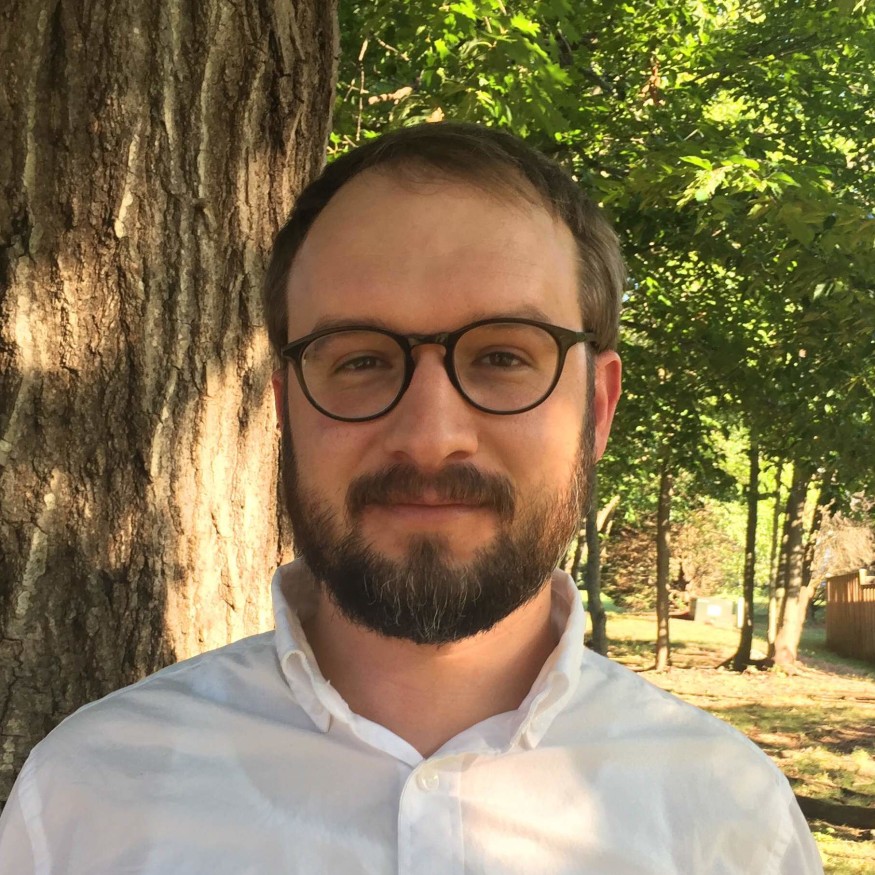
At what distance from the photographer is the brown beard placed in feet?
4.74

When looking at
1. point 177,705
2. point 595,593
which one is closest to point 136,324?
point 177,705

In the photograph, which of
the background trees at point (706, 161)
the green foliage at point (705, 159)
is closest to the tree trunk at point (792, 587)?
the background trees at point (706, 161)

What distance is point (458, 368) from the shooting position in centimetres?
150

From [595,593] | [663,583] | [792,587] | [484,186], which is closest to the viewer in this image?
[484,186]

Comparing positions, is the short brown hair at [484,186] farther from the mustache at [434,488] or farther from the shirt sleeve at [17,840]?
the shirt sleeve at [17,840]

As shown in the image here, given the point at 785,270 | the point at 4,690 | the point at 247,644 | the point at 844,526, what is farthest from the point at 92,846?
the point at 844,526

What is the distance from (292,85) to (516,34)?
2566 millimetres

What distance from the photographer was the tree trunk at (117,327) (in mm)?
2078

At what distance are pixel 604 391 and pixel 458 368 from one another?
15.9 inches

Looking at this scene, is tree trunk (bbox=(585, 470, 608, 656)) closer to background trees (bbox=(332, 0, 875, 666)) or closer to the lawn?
the lawn

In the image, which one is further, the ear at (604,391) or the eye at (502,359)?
the ear at (604,391)

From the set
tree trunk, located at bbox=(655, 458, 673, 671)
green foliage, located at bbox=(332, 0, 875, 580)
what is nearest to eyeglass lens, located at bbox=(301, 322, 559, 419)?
green foliage, located at bbox=(332, 0, 875, 580)

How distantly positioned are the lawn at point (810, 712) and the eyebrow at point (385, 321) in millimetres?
5333

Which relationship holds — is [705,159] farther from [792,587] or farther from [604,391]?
[792,587]
